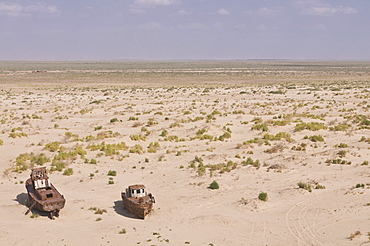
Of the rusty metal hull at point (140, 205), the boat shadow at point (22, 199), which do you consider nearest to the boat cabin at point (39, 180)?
the boat shadow at point (22, 199)

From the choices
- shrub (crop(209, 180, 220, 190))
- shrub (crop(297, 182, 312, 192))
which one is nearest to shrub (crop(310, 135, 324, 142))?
shrub (crop(297, 182, 312, 192))

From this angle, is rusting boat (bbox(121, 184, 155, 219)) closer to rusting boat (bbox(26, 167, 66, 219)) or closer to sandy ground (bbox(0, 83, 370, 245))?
sandy ground (bbox(0, 83, 370, 245))

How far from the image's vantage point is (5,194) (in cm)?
2172

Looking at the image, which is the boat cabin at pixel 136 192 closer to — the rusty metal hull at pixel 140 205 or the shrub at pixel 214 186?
the rusty metal hull at pixel 140 205

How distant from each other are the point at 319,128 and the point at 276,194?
18080 millimetres

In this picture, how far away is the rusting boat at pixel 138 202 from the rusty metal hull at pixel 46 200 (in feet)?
9.42

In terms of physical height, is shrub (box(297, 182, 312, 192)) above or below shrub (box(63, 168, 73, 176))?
above

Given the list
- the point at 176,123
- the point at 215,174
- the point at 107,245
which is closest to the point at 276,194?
the point at 215,174

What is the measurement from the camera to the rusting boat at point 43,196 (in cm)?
1803

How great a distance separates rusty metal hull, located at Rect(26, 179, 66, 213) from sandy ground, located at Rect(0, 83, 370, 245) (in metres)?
0.60

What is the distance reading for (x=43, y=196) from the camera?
18641mm

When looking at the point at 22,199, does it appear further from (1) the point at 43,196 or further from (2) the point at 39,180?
(1) the point at 43,196

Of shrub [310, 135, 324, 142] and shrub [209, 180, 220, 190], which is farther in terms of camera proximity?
shrub [310, 135, 324, 142]

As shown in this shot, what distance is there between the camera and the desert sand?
55.0ft
